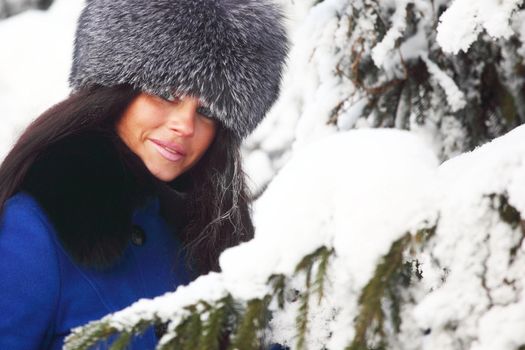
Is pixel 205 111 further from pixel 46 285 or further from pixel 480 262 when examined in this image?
pixel 480 262

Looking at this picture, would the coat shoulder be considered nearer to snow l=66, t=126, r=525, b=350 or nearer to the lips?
the lips

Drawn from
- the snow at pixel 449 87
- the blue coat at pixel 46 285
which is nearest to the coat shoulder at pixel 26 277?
the blue coat at pixel 46 285

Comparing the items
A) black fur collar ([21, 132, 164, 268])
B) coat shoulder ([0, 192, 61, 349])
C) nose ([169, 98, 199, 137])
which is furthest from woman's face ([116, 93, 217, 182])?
coat shoulder ([0, 192, 61, 349])

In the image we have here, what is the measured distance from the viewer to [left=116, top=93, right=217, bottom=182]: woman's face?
1947mm

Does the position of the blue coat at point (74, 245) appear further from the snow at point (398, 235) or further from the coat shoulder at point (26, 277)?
the snow at point (398, 235)

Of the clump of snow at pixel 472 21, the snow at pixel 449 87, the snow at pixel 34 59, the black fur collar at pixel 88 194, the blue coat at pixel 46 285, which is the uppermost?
the clump of snow at pixel 472 21

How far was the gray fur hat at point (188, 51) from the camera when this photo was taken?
208 centimetres

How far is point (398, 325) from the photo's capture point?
0.99 m

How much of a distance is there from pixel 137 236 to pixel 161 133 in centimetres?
31

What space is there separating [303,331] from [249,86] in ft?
4.57

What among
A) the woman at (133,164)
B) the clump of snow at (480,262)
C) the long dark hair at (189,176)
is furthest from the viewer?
the long dark hair at (189,176)

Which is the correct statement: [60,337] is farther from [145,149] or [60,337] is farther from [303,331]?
[303,331]

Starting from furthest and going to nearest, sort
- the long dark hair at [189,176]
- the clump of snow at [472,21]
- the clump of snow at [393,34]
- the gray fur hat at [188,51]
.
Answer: the clump of snow at [393,34] < the gray fur hat at [188,51] < the long dark hair at [189,176] < the clump of snow at [472,21]

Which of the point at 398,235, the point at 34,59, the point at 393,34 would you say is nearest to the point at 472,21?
the point at 398,235
